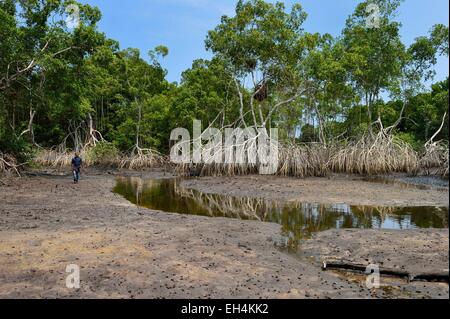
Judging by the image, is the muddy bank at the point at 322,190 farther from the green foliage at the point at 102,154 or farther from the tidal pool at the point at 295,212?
the green foliage at the point at 102,154

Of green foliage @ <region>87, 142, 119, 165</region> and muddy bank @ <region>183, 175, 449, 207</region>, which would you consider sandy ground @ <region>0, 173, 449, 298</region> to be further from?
green foliage @ <region>87, 142, 119, 165</region>

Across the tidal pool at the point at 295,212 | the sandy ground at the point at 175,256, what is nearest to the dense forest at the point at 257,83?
the tidal pool at the point at 295,212

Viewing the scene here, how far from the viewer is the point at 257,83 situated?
2250cm

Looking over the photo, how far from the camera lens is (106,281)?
4.94 metres

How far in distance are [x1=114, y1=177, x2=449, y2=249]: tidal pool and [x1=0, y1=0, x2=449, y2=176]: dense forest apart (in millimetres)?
3910

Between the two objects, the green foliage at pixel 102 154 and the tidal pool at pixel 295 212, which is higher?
the green foliage at pixel 102 154

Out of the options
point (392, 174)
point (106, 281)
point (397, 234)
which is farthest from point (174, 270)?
point (392, 174)

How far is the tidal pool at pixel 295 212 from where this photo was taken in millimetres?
8656

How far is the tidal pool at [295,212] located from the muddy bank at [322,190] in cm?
69

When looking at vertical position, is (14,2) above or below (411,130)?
above

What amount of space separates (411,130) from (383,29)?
9.27 metres

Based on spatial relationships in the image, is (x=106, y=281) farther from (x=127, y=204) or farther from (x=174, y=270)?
(x=127, y=204)

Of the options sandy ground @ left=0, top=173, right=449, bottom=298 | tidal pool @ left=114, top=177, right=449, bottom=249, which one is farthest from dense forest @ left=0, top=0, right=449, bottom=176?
sandy ground @ left=0, top=173, right=449, bottom=298

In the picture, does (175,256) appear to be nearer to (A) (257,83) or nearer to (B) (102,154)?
(A) (257,83)
